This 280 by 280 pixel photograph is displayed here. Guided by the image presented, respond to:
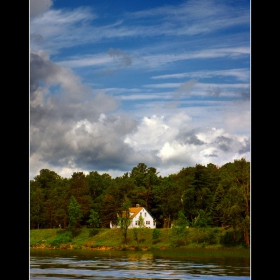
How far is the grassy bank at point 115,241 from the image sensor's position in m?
15.1

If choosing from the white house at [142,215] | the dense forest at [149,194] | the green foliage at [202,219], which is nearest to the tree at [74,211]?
the dense forest at [149,194]

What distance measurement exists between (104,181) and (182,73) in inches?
174

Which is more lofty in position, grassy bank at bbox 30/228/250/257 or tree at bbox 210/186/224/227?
tree at bbox 210/186/224/227

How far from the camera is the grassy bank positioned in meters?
15.1

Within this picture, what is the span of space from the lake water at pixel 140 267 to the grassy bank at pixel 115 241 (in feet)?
1.69

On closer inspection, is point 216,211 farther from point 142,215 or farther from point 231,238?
point 142,215

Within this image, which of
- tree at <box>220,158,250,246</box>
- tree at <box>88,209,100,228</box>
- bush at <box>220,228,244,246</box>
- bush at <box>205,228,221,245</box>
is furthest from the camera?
tree at <box>88,209,100,228</box>

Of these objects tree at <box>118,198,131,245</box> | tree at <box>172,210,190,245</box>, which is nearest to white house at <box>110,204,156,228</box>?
tree at <box>118,198,131,245</box>

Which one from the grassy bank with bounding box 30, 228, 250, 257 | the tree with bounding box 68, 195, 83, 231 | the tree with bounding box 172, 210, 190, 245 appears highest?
the tree with bounding box 68, 195, 83, 231

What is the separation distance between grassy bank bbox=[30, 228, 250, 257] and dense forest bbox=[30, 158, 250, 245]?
30cm

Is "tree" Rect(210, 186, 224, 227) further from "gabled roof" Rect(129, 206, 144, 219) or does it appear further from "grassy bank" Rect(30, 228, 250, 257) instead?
"gabled roof" Rect(129, 206, 144, 219)

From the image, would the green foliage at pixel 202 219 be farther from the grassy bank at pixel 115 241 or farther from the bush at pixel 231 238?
the bush at pixel 231 238
